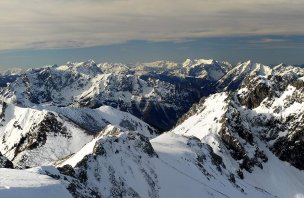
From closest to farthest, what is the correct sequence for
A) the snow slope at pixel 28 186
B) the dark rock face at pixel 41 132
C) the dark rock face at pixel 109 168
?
the snow slope at pixel 28 186
the dark rock face at pixel 109 168
the dark rock face at pixel 41 132

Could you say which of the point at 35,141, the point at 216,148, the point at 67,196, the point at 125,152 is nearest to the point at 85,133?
the point at 35,141

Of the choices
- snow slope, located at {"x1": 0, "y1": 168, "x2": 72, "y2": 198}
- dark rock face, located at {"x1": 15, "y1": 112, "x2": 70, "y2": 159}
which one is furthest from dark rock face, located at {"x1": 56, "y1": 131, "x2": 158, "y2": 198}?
dark rock face, located at {"x1": 15, "y1": 112, "x2": 70, "y2": 159}

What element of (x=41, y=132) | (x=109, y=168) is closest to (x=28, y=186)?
(x=109, y=168)

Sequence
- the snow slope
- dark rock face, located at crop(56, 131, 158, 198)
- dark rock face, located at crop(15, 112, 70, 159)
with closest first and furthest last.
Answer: the snow slope, dark rock face, located at crop(56, 131, 158, 198), dark rock face, located at crop(15, 112, 70, 159)

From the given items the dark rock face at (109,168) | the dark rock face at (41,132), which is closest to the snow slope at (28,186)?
the dark rock face at (109,168)

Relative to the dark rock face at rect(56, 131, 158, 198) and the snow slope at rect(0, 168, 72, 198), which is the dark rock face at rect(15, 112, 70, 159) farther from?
the snow slope at rect(0, 168, 72, 198)

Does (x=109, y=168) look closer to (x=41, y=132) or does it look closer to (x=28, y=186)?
(x=28, y=186)

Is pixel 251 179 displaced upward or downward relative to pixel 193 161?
downward

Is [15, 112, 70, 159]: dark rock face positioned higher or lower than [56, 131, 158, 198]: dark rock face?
lower

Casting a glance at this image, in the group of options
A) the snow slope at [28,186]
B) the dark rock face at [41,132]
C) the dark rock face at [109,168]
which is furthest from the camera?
the dark rock face at [41,132]

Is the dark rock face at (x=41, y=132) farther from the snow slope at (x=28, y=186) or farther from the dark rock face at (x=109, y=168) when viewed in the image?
the snow slope at (x=28, y=186)

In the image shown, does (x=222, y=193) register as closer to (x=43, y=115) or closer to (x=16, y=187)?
(x=16, y=187)
